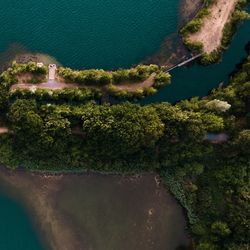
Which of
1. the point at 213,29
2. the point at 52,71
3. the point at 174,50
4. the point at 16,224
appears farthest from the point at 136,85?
the point at 16,224

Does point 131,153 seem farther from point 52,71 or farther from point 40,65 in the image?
point 40,65

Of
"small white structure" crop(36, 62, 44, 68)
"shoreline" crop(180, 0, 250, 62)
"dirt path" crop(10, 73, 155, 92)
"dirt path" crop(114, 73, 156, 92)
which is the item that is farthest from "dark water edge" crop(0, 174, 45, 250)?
"shoreline" crop(180, 0, 250, 62)

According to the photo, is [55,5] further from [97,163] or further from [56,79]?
[97,163]

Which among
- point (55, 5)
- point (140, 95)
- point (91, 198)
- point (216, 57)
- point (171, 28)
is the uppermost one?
point (55, 5)

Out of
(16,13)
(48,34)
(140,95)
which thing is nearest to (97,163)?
(140,95)

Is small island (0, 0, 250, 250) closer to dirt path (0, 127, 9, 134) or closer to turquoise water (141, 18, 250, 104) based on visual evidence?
dirt path (0, 127, 9, 134)

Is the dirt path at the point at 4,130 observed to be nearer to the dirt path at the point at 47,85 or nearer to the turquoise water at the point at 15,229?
the dirt path at the point at 47,85

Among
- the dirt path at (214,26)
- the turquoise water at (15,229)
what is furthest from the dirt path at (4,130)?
the dirt path at (214,26)

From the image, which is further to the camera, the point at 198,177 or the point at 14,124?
the point at 198,177
